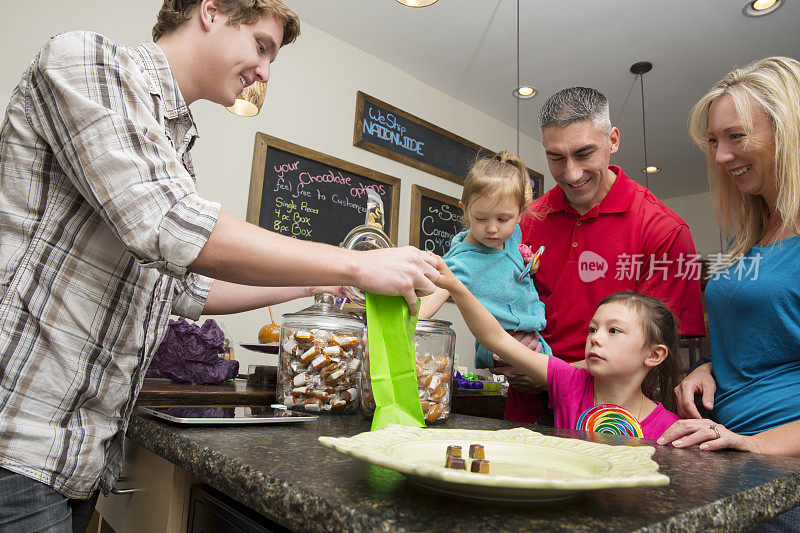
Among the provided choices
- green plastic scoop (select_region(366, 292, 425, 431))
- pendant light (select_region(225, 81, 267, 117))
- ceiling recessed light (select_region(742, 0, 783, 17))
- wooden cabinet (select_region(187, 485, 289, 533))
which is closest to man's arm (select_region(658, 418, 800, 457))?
green plastic scoop (select_region(366, 292, 425, 431))

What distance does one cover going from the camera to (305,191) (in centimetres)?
322

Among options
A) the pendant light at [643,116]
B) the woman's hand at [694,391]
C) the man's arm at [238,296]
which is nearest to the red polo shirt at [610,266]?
the woman's hand at [694,391]

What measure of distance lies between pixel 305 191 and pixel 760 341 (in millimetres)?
2488

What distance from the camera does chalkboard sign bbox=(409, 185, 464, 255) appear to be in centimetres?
382

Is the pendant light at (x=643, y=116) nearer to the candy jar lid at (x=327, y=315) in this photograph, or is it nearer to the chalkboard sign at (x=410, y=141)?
the chalkboard sign at (x=410, y=141)

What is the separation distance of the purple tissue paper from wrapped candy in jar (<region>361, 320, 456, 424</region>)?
638mm

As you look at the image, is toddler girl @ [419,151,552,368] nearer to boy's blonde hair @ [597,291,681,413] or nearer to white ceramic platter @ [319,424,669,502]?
boy's blonde hair @ [597,291,681,413]

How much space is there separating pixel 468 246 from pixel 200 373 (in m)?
0.99

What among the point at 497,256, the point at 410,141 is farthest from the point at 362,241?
the point at 410,141

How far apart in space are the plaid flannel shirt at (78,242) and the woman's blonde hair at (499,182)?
1.17 meters

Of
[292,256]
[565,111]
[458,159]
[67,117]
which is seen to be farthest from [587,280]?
[458,159]

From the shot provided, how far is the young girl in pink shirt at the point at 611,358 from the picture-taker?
1.42 metres

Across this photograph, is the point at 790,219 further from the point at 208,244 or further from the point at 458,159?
the point at 458,159

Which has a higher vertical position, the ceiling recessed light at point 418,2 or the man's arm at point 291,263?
the ceiling recessed light at point 418,2
